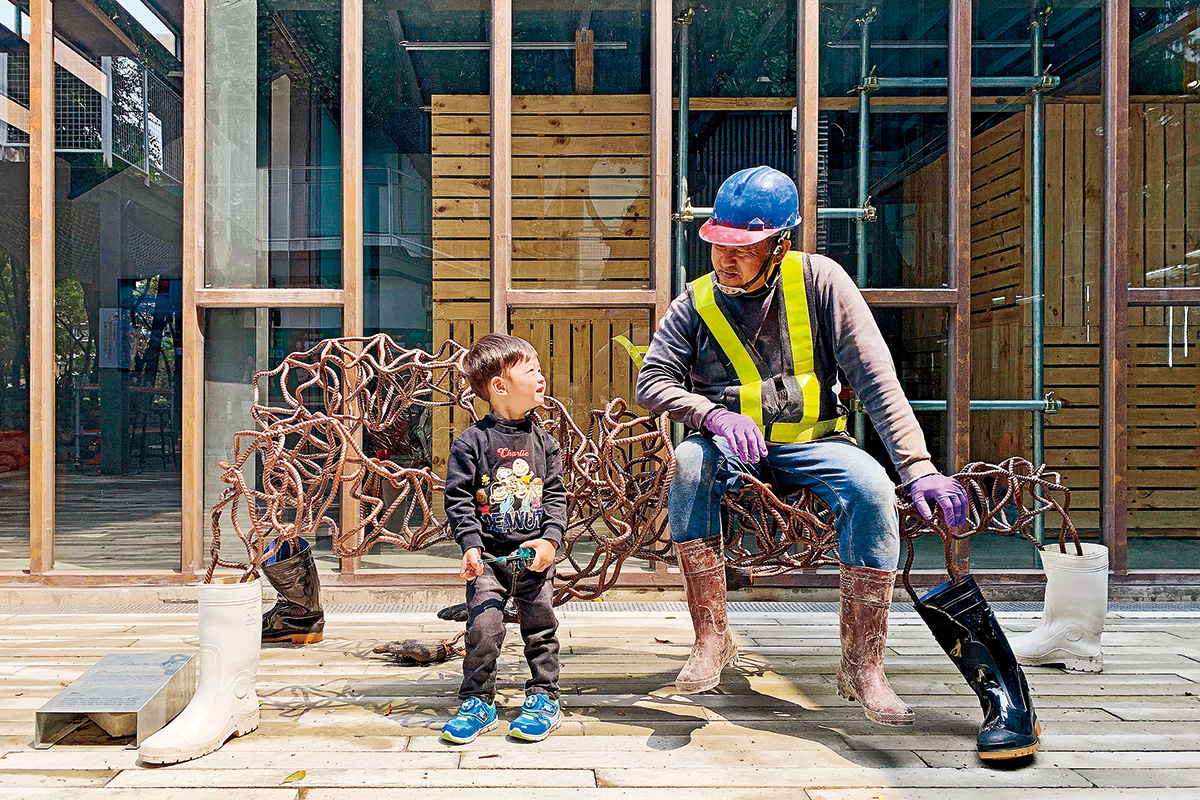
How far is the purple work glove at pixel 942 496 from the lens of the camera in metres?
2.51

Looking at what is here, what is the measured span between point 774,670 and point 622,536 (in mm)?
775

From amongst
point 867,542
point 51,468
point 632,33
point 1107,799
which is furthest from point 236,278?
point 1107,799

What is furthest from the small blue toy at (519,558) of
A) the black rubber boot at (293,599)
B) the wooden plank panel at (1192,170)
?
the wooden plank panel at (1192,170)

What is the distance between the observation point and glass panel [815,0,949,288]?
179 inches

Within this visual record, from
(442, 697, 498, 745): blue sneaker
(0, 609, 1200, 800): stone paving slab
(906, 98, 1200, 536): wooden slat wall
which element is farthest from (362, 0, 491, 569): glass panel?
(906, 98, 1200, 536): wooden slat wall

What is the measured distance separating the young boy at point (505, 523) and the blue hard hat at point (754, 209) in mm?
676

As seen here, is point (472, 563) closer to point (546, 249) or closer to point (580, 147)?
point (546, 249)

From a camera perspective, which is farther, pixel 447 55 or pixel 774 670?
pixel 447 55

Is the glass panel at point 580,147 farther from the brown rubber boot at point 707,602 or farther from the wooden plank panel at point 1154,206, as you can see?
the wooden plank panel at point 1154,206

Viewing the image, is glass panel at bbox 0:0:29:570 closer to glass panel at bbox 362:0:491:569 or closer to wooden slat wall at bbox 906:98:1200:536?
glass panel at bbox 362:0:491:569

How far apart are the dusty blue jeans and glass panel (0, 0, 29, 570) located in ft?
11.3

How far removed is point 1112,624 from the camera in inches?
158

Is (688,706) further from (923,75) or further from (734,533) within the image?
(923,75)

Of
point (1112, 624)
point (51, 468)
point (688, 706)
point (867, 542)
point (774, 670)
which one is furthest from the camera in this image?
point (51, 468)
